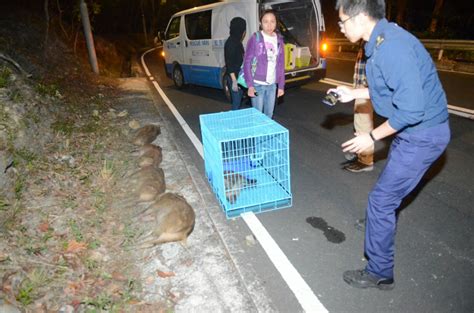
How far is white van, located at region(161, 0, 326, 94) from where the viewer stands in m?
7.61

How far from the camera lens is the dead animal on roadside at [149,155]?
16.0 ft

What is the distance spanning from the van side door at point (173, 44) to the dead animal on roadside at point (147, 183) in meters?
6.91

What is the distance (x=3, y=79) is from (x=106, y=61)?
13701 mm

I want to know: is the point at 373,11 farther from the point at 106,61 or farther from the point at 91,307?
the point at 106,61

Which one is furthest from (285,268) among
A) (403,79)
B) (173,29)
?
(173,29)

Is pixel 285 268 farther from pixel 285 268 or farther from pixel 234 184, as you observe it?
pixel 234 184

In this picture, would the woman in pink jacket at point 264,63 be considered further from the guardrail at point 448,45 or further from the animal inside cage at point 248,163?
the guardrail at point 448,45

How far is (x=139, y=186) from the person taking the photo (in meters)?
4.11

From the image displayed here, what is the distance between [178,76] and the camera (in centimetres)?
1091

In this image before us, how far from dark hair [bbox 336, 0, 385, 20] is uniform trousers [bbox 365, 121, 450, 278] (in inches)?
32.5

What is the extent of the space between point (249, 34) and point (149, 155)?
380cm

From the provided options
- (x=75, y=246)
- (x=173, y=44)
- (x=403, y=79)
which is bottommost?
(x=75, y=246)

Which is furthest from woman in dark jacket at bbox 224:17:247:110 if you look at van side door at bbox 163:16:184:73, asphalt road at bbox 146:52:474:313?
van side door at bbox 163:16:184:73

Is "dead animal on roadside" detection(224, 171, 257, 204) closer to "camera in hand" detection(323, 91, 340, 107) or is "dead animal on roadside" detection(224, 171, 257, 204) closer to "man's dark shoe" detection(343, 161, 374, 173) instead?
"camera in hand" detection(323, 91, 340, 107)
